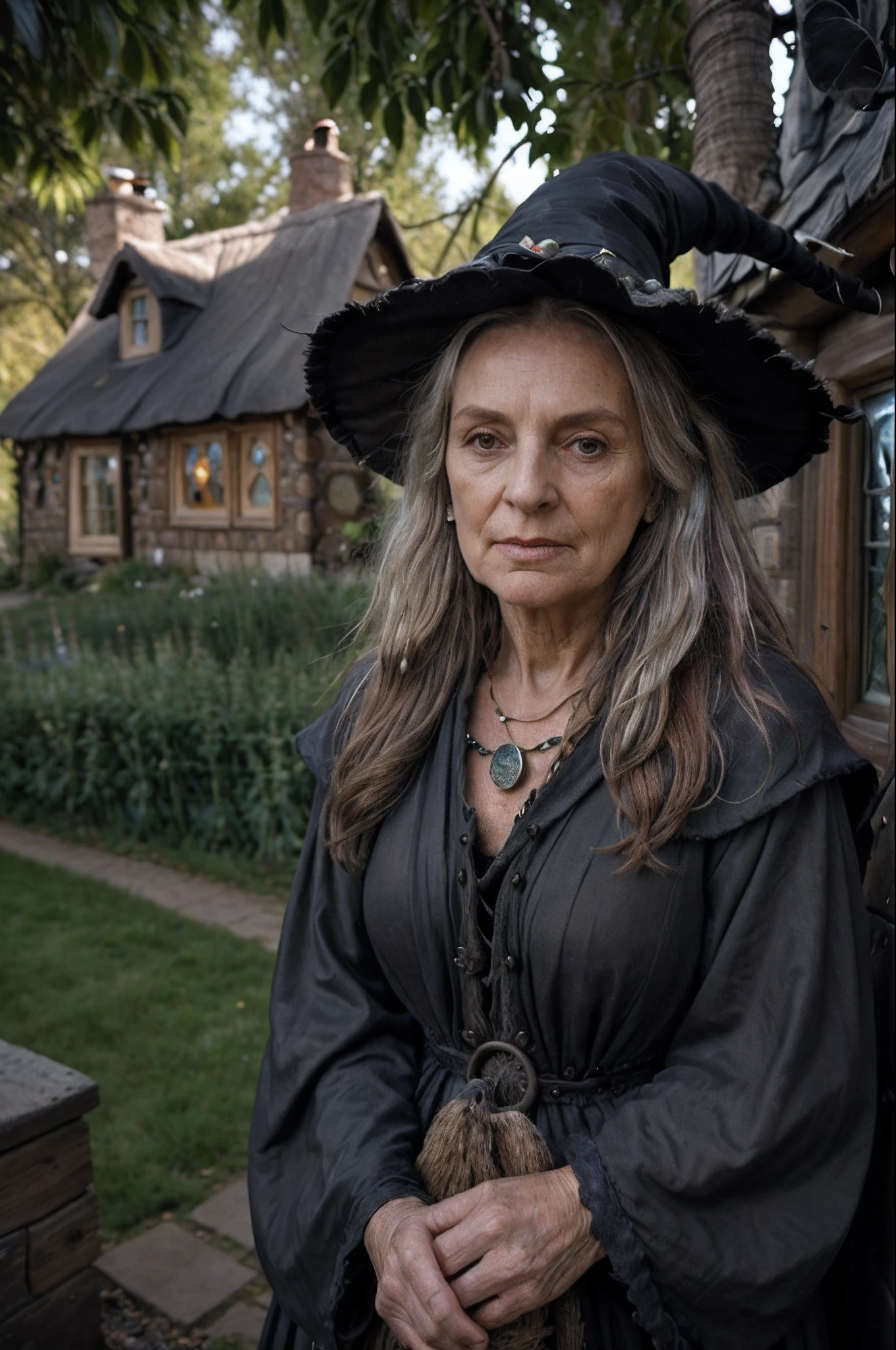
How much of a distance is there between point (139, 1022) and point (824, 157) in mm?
3719

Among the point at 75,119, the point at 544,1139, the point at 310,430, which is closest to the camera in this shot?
the point at 544,1139

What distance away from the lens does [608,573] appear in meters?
1.55

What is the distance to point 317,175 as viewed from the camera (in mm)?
15195

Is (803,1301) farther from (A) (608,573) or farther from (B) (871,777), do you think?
(A) (608,573)

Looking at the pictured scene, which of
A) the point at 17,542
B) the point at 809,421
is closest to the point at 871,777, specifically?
the point at 809,421

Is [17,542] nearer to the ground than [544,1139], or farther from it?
farther from it

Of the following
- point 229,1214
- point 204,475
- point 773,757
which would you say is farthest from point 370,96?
point 204,475

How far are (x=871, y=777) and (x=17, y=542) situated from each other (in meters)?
19.5

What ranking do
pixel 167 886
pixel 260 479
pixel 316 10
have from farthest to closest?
pixel 260 479
pixel 167 886
pixel 316 10

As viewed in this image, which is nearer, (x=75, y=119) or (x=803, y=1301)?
Result: (x=803, y=1301)

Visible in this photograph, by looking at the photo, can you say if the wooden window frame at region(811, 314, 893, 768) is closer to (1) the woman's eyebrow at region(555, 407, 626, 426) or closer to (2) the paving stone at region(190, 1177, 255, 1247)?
(1) the woman's eyebrow at region(555, 407, 626, 426)

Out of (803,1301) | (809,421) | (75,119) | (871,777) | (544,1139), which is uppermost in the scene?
(75,119)

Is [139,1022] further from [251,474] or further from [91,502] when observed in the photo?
[91,502]

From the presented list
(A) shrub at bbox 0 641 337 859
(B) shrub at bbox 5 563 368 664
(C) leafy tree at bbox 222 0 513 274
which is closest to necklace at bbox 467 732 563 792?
(A) shrub at bbox 0 641 337 859
